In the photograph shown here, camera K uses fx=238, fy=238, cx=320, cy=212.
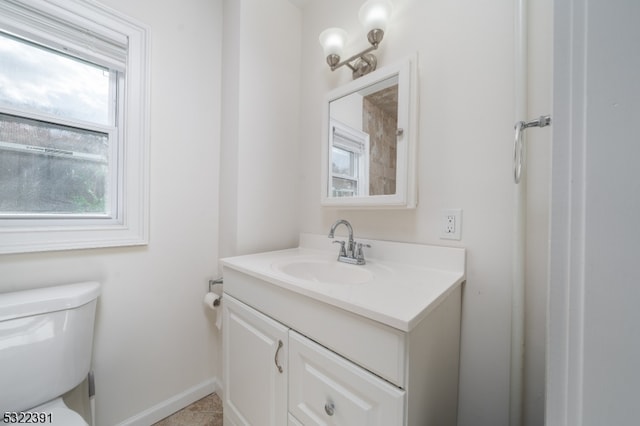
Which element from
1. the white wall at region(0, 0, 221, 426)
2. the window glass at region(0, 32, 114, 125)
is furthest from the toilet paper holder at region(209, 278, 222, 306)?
the window glass at region(0, 32, 114, 125)

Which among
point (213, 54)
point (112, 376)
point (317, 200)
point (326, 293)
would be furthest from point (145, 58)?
point (112, 376)

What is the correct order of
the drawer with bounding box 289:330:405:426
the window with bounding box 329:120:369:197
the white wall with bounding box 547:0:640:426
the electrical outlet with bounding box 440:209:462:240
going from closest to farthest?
the white wall with bounding box 547:0:640:426, the drawer with bounding box 289:330:405:426, the electrical outlet with bounding box 440:209:462:240, the window with bounding box 329:120:369:197

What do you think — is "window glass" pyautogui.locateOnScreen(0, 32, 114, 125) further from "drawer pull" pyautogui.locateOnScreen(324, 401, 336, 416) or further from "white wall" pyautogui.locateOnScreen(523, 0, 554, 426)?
"white wall" pyautogui.locateOnScreen(523, 0, 554, 426)

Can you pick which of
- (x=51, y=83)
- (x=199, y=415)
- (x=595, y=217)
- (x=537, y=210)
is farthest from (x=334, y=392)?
(x=51, y=83)

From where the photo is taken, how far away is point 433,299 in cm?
63

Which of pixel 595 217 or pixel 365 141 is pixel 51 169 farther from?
pixel 595 217

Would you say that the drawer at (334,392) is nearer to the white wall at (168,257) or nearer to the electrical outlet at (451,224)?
the electrical outlet at (451,224)

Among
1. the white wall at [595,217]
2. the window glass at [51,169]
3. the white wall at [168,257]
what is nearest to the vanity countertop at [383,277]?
the white wall at [595,217]

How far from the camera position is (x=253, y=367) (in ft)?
3.12

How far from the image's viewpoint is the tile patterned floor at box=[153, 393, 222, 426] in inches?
48.3

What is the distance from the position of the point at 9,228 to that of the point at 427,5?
1856mm

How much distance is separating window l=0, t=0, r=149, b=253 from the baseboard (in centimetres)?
86

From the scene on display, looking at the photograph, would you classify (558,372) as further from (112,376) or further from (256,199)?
(112,376)

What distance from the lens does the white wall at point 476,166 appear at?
0.82 meters
